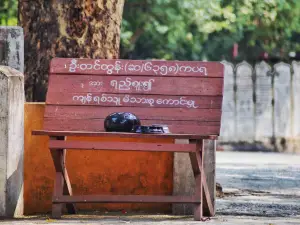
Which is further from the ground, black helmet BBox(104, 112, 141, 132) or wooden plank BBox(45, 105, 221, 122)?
wooden plank BBox(45, 105, 221, 122)

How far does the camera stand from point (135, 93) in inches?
375

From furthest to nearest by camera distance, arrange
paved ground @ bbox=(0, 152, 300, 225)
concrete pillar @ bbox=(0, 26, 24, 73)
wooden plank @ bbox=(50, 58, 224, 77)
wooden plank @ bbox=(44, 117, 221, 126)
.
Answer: concrete pillar @ bbox=(0, 26, 24, 73) → wooden plank @ bbox=(50, 58, 224, 77) → wooden plank @ bbox=(44, 117, 221, 126) → paved ground @ bbox=(0, 152, 300, 225)

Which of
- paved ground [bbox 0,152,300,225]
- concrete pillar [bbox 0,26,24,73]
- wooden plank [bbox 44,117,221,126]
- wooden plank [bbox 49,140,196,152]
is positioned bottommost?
paved ground [bbox 0,152,300,225]

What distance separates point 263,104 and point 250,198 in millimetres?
13426

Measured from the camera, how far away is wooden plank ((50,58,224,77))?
954 centimetres

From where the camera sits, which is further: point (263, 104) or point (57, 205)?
point (263, 104)

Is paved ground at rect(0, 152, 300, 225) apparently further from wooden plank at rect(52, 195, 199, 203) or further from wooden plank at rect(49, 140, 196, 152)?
wooden plank at rect(49, 140, 196, 152)

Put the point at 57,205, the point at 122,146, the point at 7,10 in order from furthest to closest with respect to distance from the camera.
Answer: the point at 7,10, the point at 57,205, the point at 122,146

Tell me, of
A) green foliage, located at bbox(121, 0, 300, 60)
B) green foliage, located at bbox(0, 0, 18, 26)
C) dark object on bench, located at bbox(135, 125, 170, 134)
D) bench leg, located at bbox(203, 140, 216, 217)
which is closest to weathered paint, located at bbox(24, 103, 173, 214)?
bench leg, located at bbox(203, 140, 216, 217)

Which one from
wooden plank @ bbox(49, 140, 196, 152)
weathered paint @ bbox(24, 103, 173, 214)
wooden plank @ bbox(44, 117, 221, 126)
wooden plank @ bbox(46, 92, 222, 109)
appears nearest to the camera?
wooden plank @ bbox(49, 140, 196, 152)

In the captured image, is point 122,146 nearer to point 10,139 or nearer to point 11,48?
point 10,139

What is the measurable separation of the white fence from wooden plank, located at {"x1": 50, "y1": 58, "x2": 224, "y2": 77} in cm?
1553

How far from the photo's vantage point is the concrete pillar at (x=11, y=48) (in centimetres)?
1017

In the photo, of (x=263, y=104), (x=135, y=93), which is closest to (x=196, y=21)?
(x=263, y=104)
